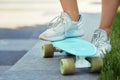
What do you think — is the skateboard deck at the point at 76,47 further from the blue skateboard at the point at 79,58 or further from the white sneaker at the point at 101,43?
the white sneaker at the point at 101,43

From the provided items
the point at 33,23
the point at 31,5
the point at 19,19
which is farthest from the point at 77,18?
the point at 31,5

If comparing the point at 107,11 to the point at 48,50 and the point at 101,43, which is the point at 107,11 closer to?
the point at 101,43

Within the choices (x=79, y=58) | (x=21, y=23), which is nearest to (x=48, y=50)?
(x=79, y=58)

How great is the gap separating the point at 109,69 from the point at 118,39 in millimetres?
1550

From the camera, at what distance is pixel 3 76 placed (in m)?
3.67

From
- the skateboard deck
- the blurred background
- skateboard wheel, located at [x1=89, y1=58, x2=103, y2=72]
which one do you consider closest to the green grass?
skateboard wheel, located at [x1=89, y1=58, x2=103, y2=72]

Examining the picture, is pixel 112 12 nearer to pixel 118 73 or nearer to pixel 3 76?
pixel 118 73

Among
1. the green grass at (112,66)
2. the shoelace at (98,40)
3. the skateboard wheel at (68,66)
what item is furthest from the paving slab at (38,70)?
the shoelace at (98,40)

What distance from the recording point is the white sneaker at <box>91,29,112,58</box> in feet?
12.5

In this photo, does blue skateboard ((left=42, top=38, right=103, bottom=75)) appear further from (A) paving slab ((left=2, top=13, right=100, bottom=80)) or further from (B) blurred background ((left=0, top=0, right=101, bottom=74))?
(B) blurred background ((left=0, top=0, right=101, bottom=74))

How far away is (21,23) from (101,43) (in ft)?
11.0

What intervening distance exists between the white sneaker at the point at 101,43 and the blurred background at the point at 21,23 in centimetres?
91

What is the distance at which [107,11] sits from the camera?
3.98m

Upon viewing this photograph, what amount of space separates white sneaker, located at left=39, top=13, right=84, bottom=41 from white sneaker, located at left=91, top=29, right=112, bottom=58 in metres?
0.16
